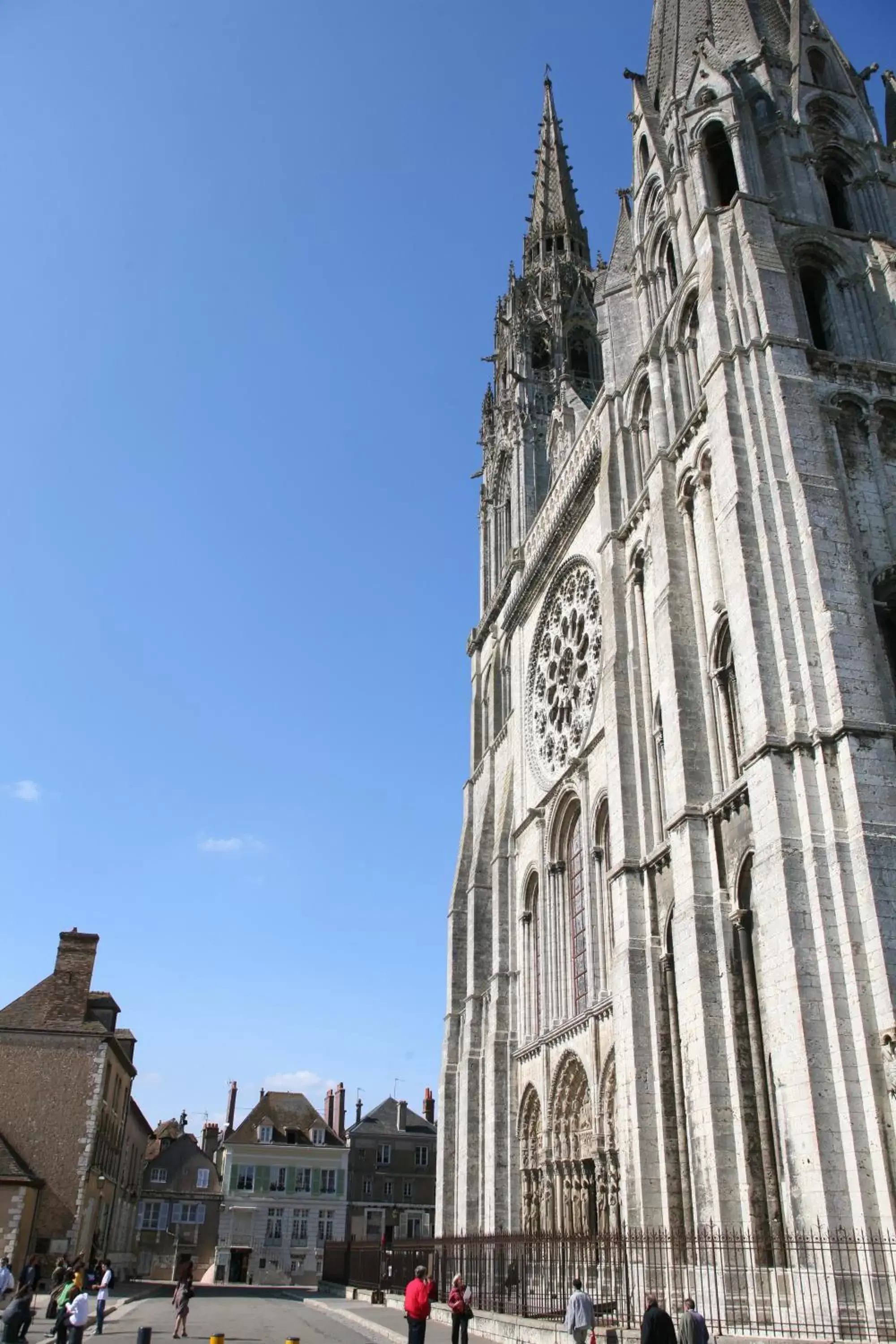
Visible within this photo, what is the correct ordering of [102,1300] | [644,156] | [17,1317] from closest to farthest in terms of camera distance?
[17,1317] < [102,1300] < [644,156]

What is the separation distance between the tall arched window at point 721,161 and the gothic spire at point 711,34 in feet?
7.76

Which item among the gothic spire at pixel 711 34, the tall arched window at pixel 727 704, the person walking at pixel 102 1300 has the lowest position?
the person walking at pixel 102 1300

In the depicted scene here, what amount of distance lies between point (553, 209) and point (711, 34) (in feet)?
60.5

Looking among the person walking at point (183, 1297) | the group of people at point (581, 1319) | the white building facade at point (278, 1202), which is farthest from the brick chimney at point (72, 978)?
the white building facade at point (278, 1202)

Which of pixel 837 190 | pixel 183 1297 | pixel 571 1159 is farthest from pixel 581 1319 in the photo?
pixel 837 190

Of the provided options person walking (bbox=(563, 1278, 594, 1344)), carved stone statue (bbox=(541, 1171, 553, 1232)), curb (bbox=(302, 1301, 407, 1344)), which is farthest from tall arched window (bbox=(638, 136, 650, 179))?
curb (bbox=(302, 1301, 407, 1344))

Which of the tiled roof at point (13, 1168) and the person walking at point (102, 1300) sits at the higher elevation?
the tiled roof at point (13, 1168)

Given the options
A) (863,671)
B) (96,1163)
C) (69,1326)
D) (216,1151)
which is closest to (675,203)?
(863,671)

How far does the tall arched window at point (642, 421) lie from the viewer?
23188 millimetres

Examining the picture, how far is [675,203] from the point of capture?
23156 mm

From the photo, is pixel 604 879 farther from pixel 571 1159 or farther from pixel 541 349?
pixel 541 349

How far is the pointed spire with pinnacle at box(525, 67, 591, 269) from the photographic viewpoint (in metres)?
42.2

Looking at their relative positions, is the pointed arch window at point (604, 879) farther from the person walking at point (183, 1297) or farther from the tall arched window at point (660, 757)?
the person walking at point (183, 1297)

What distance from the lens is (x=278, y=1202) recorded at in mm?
45812
